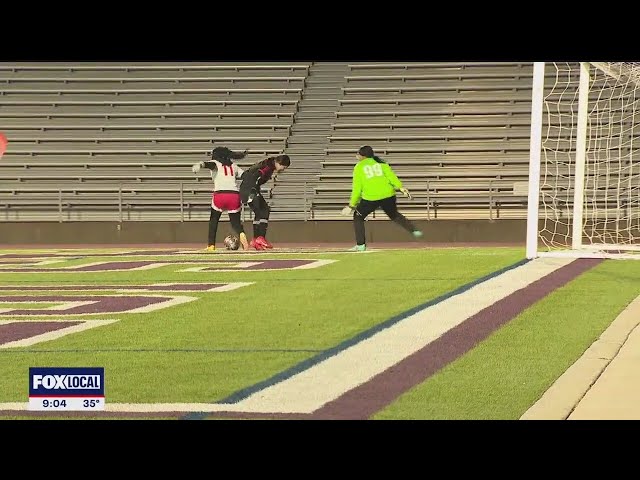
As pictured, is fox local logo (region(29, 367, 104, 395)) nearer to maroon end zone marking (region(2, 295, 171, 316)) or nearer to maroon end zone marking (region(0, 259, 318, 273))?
maroon end zone marking (region(2, 295, 171, 316))

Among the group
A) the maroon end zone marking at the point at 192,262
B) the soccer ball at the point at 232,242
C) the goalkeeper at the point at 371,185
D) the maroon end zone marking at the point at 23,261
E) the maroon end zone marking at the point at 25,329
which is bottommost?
the maroon end zone marking at the point at 25,329

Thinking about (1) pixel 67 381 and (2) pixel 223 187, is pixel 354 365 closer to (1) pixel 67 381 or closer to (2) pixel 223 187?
(1) pixel 67 381

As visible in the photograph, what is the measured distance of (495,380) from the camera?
705 cm

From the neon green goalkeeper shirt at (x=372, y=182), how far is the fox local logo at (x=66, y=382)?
12979 mm

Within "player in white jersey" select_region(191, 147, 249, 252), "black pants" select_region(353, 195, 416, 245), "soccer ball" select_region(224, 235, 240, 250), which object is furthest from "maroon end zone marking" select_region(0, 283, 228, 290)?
"soccer ball" select_region(224, 235, 240, 250)

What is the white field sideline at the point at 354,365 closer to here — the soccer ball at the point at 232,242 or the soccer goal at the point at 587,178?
the soccer goal at the point at 587,178

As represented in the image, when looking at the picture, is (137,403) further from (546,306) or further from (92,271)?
(92,271)

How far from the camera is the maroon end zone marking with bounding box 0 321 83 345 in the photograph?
9.31 m

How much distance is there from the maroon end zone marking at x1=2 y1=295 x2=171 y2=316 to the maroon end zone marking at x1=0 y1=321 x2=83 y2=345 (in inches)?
29.9

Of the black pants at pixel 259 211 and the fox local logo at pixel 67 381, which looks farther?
the black pants at pixel 259 211

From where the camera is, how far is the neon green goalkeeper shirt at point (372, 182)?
64.2ft

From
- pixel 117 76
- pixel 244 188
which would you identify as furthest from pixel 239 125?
pixel 244 188

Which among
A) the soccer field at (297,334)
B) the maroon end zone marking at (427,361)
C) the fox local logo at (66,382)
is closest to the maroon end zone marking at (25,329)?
the soccer field at (297,334)
